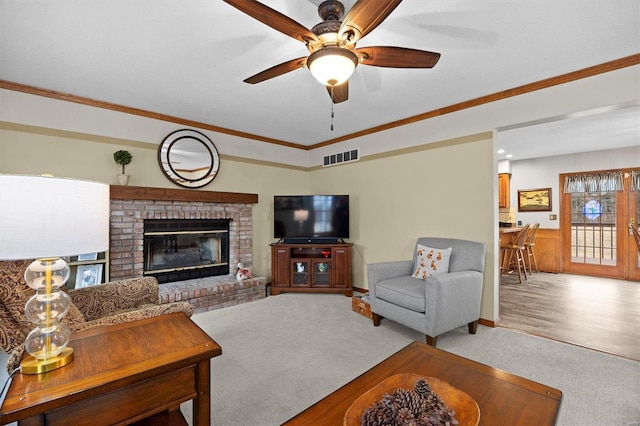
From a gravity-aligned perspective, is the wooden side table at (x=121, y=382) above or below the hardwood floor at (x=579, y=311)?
above

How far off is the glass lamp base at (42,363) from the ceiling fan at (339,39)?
64.0 inches

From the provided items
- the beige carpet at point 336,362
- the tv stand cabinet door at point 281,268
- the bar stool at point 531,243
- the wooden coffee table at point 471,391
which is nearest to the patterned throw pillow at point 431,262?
the beige carpet at point 336,362

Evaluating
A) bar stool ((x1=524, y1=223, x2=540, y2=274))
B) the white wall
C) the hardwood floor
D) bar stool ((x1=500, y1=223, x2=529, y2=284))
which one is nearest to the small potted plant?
the hardwood floor

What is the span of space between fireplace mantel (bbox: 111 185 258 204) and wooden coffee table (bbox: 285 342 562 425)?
3164 millimetres

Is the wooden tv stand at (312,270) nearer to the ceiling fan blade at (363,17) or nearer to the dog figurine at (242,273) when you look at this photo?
the dog figurine at (242,273)

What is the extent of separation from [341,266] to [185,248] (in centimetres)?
219

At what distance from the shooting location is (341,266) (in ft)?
14.0

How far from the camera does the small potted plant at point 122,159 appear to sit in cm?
323

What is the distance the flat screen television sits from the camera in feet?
14.5

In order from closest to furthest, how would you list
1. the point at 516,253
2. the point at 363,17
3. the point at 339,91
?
the point at 363,17 → the point at 339,91 → the point at 516,253

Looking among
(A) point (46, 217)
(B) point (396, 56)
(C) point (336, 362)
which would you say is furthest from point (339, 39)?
(C) point (336, 362)

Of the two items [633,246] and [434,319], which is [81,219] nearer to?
[434,319]

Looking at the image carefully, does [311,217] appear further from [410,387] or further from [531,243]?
[531,243]

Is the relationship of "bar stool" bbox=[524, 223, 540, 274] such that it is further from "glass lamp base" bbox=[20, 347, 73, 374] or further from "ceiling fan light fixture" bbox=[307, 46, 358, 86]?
"glass lamp base" bbox=[20, 347, 73, 374]
